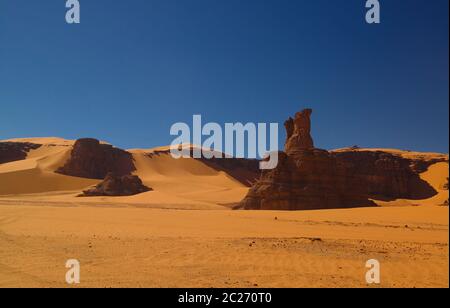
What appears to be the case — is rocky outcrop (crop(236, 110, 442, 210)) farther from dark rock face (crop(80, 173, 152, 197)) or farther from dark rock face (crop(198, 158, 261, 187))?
dark rock face (crop(198, 158, 261, 187))

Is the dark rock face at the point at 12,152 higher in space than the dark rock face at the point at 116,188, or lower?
higher

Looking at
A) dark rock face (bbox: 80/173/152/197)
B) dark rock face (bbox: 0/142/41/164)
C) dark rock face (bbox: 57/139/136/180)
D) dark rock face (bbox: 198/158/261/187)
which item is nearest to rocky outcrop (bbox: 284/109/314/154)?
dark rock face (bbox: 80/173/152/197)

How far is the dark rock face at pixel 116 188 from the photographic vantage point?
5043cm

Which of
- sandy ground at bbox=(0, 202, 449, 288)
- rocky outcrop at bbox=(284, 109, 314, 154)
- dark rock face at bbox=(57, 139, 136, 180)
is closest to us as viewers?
sandy ground at bbox=(0, 202, 449, 288)

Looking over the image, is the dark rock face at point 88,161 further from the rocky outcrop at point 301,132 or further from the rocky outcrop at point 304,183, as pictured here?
the rocky outcrop at point 304,183

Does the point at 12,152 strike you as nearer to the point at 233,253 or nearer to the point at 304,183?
the point at 304,183

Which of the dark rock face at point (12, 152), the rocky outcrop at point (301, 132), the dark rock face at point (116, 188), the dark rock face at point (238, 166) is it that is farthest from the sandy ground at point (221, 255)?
the dark rock face at point (238, 166)

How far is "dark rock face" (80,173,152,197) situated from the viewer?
50428 mm

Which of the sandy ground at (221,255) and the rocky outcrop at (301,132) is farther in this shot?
the rocky outcrop at (301,132)

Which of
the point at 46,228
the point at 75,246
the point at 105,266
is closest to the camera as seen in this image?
the point at 105,266
